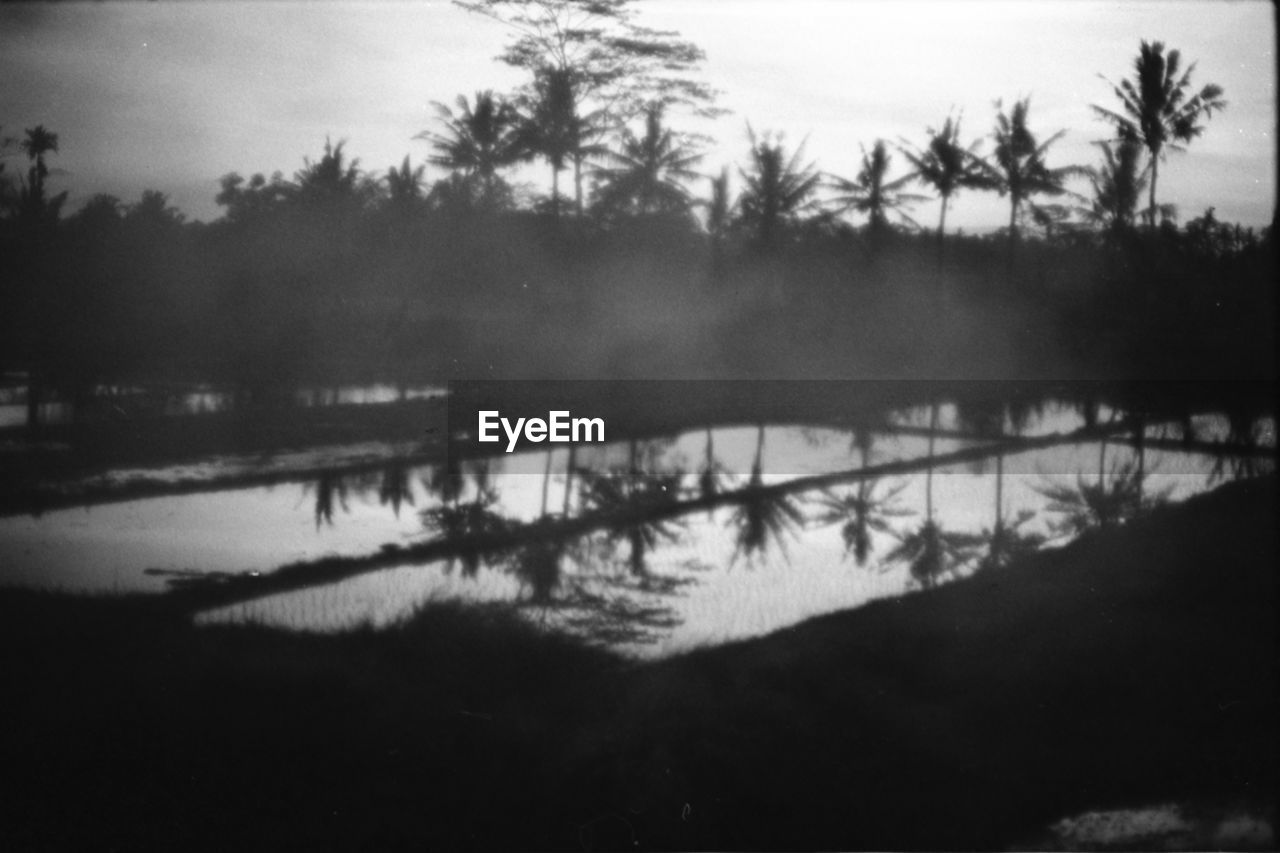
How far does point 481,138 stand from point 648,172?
59.7 inches

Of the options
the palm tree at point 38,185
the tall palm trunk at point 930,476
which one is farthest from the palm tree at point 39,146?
the tall palm trunk at point 930,476

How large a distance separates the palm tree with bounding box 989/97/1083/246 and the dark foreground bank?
3.85m

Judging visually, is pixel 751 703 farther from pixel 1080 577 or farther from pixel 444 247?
pixel 444 247

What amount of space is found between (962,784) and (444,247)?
6948 mm

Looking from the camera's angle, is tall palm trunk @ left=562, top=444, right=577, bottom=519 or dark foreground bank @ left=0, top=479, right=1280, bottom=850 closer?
dark foreground bank @ left=0, top=479, right=1280, bottom=850

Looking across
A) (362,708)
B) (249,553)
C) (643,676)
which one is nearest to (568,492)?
(249,553)

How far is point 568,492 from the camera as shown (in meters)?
5.18

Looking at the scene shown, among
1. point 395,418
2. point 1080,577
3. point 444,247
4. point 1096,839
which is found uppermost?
point 444,247

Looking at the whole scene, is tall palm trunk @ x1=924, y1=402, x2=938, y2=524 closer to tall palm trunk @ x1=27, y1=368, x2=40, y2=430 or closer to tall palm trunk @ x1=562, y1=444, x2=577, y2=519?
tall palm trunk @ x1=562, y1=444, x2=577, y2=519

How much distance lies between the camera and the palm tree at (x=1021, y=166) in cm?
634

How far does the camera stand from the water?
3.62 metres

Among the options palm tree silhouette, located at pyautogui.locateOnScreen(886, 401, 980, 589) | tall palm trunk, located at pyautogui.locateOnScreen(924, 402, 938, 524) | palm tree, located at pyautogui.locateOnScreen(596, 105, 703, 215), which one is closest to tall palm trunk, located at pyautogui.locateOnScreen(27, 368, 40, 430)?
palm tree, located at pyautogui.locateOnScreen(596, 105, 703, 215)

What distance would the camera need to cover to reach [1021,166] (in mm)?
7340

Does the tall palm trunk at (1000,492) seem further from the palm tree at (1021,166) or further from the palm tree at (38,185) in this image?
the palm tree at (38,185)
